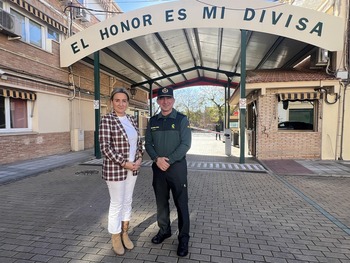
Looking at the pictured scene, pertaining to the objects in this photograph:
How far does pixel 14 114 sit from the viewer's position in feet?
27.8

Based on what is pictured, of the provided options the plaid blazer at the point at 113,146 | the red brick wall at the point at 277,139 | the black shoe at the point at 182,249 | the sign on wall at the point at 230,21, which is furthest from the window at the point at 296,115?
the plaid blazer at the point at 113,146

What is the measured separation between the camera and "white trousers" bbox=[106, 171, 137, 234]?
2.69 metres

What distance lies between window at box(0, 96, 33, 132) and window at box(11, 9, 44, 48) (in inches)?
83.8

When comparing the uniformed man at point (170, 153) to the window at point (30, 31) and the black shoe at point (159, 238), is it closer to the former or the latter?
the black shoe at point (159, 238)

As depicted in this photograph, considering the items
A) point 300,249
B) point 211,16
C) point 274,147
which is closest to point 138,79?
point 211,16

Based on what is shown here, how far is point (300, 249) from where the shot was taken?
2881 mm

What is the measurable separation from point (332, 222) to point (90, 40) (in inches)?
343

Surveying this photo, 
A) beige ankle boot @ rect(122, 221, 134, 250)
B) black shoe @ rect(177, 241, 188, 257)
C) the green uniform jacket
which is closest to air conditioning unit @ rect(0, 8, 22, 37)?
the green uniform jacket

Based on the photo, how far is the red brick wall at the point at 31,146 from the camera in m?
7.79

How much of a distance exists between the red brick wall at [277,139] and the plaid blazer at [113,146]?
740cm

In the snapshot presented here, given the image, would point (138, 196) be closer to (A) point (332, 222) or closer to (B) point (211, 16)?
(A) point (332, 222)

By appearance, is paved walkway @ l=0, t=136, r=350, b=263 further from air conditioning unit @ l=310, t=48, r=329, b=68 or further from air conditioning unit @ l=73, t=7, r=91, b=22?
air conditioning unit @ l=73, t=7, r=91, b=22

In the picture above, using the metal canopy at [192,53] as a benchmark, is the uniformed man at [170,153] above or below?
below

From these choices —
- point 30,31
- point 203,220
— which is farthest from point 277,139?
point 30,31
